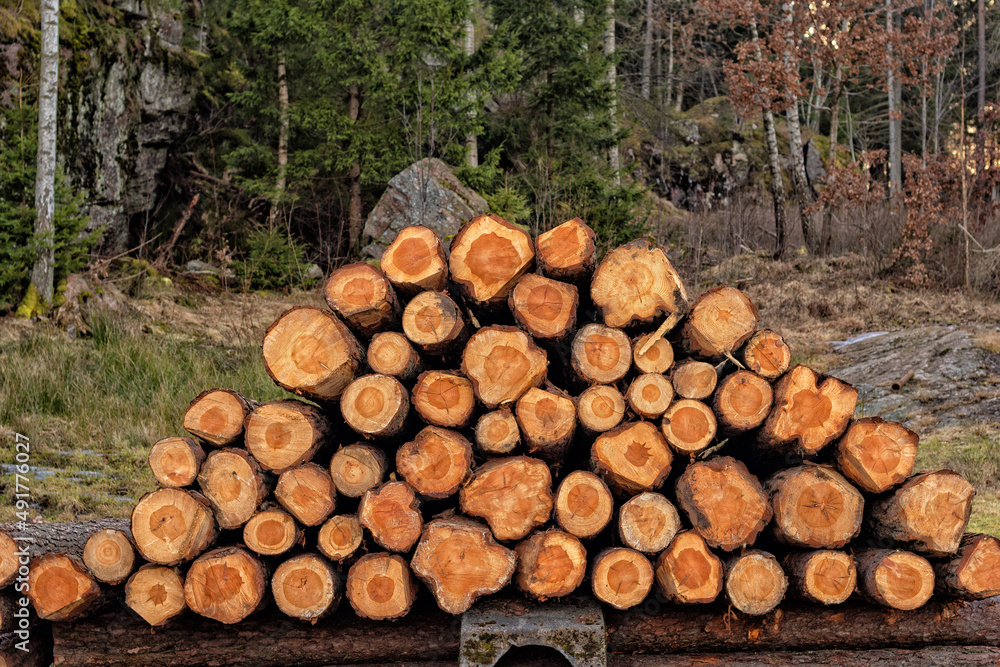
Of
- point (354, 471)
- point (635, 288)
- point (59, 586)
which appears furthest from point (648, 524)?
point (59, 586)

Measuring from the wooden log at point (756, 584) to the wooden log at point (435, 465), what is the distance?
956mm

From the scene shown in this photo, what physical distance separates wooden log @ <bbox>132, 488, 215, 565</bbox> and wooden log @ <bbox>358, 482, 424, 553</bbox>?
56 centimetres

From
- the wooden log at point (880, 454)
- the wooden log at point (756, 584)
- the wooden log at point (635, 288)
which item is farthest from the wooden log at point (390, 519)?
the wooden log at point (880, 454)

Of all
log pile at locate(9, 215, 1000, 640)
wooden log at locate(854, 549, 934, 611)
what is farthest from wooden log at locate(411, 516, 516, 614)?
wooden log at locate(854, 549, 934, 611)

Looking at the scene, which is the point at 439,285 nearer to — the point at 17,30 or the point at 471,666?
the point at 471,666

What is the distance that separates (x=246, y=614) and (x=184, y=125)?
11113mm

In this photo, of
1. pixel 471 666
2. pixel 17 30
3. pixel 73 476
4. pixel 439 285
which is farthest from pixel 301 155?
pixel 471 666

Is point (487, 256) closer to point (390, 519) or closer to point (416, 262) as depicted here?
point (416, 262)

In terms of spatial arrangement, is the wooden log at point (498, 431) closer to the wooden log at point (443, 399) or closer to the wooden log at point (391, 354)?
the wooden log at point (443, 399)

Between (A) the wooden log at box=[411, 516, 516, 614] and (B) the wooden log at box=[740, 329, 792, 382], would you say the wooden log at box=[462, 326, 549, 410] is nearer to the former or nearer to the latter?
(A) the wooden log at box=[411, 516, 516, 614]

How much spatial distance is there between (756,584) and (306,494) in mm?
1535

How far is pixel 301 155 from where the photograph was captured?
12.0 meters

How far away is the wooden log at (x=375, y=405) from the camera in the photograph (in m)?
2.58

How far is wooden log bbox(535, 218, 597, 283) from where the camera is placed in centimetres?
265
